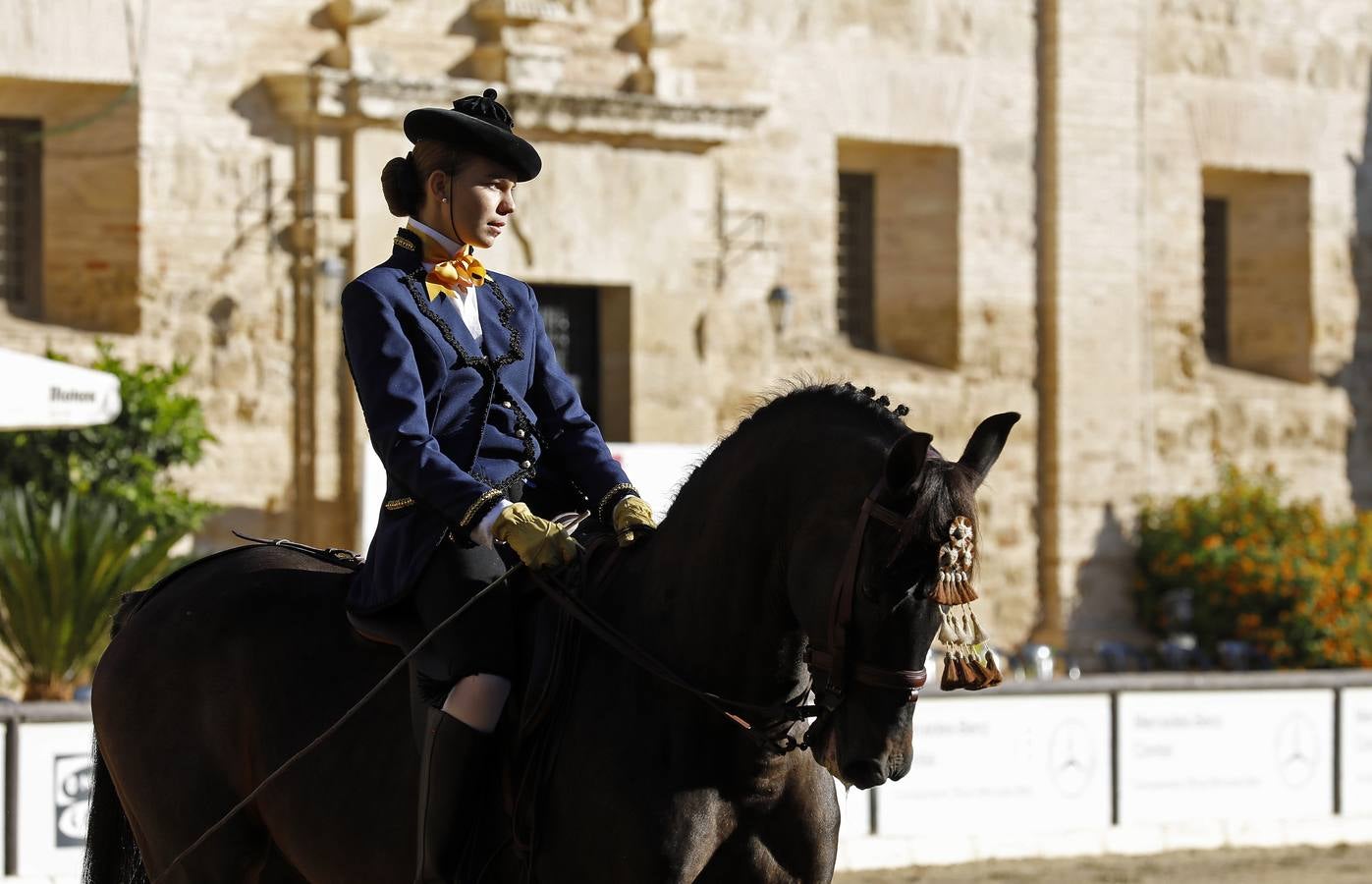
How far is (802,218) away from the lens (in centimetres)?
1947

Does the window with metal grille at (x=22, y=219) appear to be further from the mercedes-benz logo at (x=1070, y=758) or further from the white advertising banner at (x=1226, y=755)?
the white advertising banner at (x=1226, y=755)

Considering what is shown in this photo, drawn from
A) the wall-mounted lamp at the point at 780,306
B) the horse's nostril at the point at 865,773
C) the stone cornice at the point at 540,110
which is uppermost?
the stone cornice at the point at 540,110

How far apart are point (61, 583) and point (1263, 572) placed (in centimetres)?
1102

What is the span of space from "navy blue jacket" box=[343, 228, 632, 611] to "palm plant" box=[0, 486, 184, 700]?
7.86 meters

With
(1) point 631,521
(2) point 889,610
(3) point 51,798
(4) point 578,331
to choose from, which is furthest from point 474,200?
Result: (4) point 578,331

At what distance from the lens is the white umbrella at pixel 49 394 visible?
11.5m

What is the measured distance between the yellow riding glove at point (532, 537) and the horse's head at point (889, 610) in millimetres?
843

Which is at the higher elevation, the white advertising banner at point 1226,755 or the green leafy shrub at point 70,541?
the green leafy shrub at point 70,541

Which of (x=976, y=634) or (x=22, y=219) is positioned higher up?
(x=22, y=219)

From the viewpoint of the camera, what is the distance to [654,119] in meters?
18.3

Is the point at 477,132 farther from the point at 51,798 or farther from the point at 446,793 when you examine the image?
the point at 51,798

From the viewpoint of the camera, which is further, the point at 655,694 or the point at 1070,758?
the point at 1070,758

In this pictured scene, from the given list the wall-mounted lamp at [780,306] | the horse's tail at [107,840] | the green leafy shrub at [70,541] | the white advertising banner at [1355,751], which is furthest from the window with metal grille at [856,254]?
the horse's tail at [107,840]

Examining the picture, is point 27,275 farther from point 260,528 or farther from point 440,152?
point 440,152
